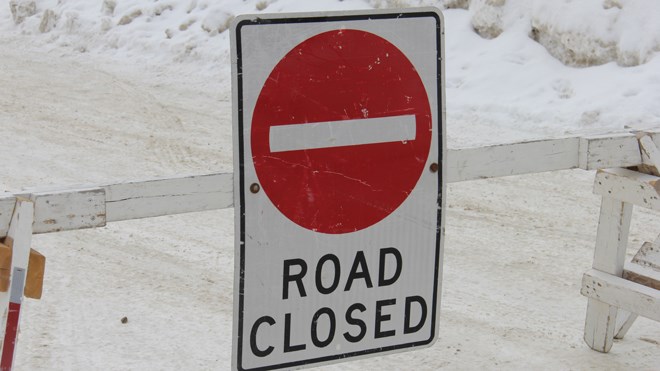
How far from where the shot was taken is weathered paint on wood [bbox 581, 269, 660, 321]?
4.07m

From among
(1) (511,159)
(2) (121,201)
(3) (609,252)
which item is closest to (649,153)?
(3) (609,252)

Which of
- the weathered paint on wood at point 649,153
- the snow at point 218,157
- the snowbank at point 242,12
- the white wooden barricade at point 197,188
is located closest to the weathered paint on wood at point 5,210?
the white wooden barricade at point 197,188

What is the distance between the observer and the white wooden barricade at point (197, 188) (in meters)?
2.74

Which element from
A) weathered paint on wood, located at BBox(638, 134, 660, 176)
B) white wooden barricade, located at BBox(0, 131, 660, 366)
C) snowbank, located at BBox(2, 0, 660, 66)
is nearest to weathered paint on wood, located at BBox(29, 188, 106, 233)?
white wooden barricade, located at BBox(0, 131, 660, 366)

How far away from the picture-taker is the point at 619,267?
4297mm

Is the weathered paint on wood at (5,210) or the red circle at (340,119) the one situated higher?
the red circle at (340,119)

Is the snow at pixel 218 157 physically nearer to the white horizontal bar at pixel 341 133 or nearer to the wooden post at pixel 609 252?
the wooden post at pixel 609 252

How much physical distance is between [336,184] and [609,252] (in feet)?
7.28

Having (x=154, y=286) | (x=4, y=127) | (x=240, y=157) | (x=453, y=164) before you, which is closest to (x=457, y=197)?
(x=154, y=286)

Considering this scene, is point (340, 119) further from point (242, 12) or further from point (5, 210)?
point (242, 12)

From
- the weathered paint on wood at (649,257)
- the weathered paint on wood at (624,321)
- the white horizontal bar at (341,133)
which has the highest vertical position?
the white horizontal bar at (341,133)

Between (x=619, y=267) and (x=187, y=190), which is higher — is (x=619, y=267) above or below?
below

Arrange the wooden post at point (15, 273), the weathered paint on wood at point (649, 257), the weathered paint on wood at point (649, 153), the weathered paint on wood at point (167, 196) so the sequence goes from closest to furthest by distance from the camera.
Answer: the wooden post at point (15, 273) < the weathered paint on wood at point (167, 196) < the weathered paint on wood at point (649, 153) < the weathered paint on wood at point (649, 257)

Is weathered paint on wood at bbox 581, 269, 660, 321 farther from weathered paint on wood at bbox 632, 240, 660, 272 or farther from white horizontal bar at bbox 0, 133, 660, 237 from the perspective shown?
white horizontal bar at bbox 0, 133, 660, 237
